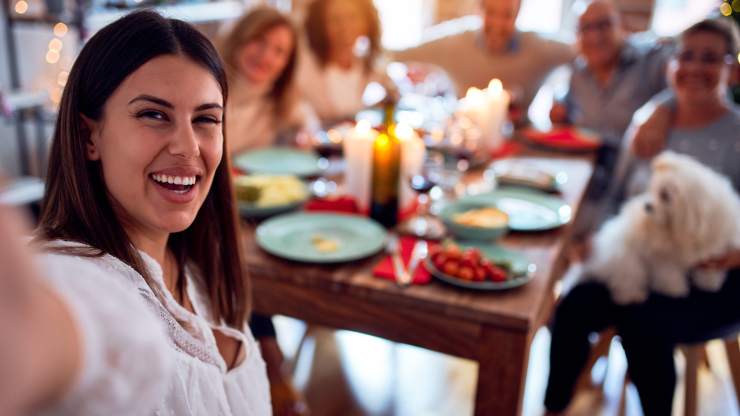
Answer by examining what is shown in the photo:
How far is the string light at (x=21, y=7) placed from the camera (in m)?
2.88

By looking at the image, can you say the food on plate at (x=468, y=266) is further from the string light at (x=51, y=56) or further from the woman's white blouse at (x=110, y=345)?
the string light at (x=51, y=56)

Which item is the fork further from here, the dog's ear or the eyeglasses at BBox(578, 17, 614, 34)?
the eyeglasses at BBox(578, 17, 614, 34)

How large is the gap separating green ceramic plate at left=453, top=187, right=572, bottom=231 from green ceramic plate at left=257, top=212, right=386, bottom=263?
0.32 m

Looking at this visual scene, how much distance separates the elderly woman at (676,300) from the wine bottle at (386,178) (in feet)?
1.84

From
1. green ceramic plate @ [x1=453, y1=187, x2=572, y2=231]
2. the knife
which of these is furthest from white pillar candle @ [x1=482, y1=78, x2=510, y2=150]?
the knife

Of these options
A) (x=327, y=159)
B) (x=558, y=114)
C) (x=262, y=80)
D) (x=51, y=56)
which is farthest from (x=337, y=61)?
(x=51, y=56)

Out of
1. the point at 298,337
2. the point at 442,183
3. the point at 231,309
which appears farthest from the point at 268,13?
the point at 231,309

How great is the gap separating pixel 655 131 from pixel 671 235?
0.49 metres

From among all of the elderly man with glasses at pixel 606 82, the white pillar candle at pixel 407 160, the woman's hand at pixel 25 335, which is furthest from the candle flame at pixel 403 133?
the woman's hand at pixel 25 335

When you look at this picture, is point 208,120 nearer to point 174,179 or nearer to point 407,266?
point 174,179

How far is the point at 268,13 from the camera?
7.21ft

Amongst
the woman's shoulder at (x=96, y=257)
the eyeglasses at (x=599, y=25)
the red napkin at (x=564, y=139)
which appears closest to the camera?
the woman's shoulder at (x=96, y=257)

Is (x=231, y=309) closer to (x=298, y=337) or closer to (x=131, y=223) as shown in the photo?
(x=131, y=223)

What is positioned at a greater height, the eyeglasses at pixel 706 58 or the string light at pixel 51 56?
the eyeglasses at pixel 706 58
